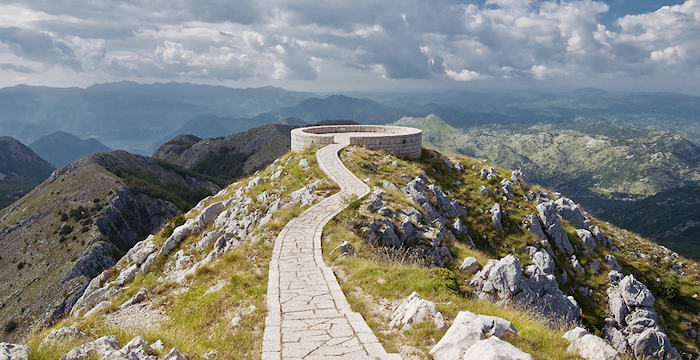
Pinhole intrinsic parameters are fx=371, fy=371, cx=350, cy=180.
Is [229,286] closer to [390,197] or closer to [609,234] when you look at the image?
[390,197]

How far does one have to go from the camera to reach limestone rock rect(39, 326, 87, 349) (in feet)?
28.3

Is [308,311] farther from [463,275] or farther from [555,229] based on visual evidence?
[555,229]

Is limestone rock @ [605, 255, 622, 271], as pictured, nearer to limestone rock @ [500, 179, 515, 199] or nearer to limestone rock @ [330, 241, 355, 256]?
limestone rock @ [500, 179, 515, 199]

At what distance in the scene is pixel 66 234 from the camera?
93562 mm

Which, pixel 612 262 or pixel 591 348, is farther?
pixel 612 262

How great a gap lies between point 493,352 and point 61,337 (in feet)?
34.4

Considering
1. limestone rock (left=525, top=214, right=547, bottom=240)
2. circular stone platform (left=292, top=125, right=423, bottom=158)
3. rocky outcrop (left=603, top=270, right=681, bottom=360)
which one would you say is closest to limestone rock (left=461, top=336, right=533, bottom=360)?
rocky outcrop (left=603, top=270, right=681, bottom=360)

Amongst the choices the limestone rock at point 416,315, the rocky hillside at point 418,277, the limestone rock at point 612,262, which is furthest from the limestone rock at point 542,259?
the limestone rock at point 416,315

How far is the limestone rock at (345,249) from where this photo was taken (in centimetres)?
1585

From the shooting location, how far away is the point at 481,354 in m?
7.07

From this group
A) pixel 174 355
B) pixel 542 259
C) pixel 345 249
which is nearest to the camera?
pixel 174 355

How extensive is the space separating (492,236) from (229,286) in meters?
26.2

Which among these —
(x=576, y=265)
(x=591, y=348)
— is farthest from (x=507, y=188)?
(x=591, y=348)

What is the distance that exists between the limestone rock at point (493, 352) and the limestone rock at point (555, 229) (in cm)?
3335
